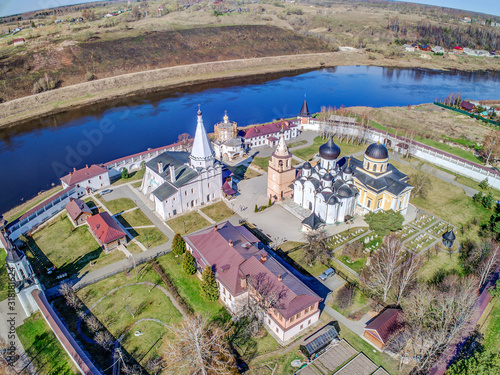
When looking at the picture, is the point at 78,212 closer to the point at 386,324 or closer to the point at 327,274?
the point at 327,274

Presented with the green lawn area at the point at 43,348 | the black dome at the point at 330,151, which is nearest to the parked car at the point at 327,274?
the black dome at the point at 330,151

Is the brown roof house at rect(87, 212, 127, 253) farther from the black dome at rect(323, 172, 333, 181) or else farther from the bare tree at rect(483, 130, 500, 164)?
the bare tree at rect(483, 130, 500, 164)

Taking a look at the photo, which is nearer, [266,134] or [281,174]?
[281,174]

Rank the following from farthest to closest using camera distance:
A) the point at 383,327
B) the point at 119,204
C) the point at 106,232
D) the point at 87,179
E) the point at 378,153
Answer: the point at 87,179
the point at 119,204
the point at 378,153
the point at 106,232
the point at 383,327

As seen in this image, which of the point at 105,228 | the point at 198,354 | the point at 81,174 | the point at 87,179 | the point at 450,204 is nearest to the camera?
the point at 198,354

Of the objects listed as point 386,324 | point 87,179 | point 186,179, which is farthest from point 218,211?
point 386,324

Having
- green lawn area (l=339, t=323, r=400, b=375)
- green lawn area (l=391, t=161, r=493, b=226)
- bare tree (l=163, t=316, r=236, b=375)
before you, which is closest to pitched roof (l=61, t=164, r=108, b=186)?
bare tree (l=163, t=316, r=236, b=375)

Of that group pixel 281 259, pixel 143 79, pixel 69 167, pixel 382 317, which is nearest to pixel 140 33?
pixel 143 79
